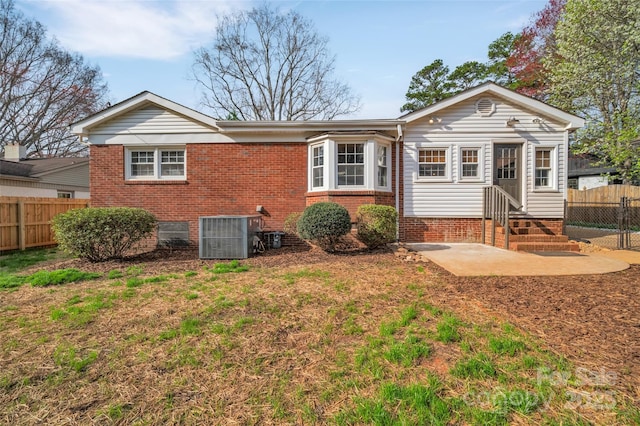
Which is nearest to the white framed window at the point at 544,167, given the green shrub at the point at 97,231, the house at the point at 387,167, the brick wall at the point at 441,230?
the house at the point at 387,167

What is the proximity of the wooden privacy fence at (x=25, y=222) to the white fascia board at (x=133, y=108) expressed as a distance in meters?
2.99

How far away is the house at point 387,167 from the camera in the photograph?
10.4 m

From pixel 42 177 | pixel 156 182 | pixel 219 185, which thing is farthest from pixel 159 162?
pixel 42 177

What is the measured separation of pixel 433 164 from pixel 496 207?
2326 millimetres

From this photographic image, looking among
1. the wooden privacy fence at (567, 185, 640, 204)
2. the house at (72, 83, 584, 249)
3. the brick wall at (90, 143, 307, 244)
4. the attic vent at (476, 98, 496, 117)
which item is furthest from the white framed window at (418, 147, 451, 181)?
the wooden privacy fence at (567, 185, 640, 204)

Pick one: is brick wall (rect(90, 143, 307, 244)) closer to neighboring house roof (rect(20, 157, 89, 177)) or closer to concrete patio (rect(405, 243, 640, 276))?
concrete patio (rect(405, 243, 640, 276))

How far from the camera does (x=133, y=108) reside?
407 inches

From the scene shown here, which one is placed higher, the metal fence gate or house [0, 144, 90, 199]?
house [0, 144, 90, 199]

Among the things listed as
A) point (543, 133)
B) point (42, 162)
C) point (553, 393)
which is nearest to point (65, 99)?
point (42, 162)

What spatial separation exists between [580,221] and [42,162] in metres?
32.2

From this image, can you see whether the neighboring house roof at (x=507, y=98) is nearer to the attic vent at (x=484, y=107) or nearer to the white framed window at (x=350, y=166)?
the attic vent at (x=484, y=107)

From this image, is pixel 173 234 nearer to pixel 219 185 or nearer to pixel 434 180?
pixel 219 185

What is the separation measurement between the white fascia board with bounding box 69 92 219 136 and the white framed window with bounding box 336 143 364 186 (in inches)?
162

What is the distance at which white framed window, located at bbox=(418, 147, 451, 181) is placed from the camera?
10547 mm
